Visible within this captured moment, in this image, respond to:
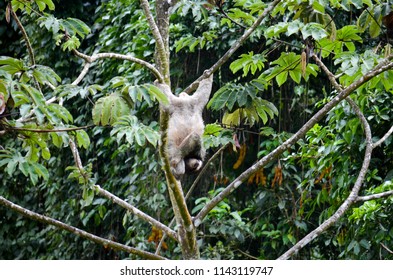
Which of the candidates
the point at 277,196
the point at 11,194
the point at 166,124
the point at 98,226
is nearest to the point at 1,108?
the point at 166,124

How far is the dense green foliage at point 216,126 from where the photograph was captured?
3596 mm

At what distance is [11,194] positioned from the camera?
365 inches

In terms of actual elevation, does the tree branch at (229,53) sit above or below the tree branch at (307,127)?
above

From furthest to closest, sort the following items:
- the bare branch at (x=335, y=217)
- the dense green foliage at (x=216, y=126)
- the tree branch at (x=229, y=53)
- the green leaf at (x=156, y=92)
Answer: the tree branch at (x=229, y=53), the bare branch at (x=335, y=217), the dense green foliage at (x=216, y=126), the green leaf at (x=156, y=92)

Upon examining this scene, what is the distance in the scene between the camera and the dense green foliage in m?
3.60

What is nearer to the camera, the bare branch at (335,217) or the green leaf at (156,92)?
the green leaf at (156,92)

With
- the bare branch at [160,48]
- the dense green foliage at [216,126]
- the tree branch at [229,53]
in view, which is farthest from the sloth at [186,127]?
the bare branch at [160,48]

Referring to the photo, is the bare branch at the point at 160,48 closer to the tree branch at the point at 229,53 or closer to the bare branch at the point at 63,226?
the tree branch at the point at 229,53

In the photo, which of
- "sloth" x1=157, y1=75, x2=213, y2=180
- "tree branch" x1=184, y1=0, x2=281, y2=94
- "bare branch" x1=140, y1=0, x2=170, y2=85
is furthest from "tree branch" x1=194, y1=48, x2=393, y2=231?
"sloth" x1=157, y1=75, x2=213, y2=180

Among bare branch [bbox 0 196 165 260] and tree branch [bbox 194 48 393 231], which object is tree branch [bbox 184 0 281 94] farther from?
bare branch [bbox 0 196 165 260]

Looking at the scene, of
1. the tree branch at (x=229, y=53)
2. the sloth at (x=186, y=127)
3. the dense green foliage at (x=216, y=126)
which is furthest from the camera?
the sloth at (x=186, y=127)

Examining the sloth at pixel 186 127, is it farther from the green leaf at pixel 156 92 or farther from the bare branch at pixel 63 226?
the green leaf at pixel 156 92

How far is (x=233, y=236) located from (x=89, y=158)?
286 centimetres


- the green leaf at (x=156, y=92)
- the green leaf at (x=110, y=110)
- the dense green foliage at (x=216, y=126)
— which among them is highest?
the green leaf at (x=156, y=92)
